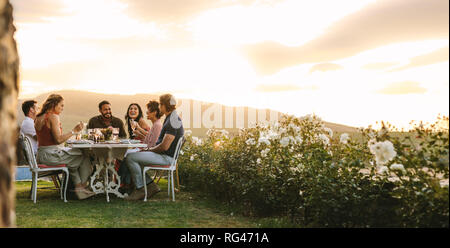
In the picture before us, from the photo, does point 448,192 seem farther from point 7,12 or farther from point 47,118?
point 47,118

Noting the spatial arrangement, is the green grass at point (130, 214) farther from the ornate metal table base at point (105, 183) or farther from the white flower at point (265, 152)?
the white flower at point (265, 152)

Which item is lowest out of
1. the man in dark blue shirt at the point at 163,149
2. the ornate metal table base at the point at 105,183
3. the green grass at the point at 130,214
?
the green grass at the point at 130,214

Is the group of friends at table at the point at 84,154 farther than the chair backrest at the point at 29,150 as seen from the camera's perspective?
Yes

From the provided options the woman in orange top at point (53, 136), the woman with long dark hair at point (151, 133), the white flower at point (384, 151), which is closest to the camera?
the white flower at point (384, 151)

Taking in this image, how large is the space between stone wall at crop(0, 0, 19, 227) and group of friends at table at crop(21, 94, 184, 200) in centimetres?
427

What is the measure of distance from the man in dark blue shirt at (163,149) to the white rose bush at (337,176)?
72 cm

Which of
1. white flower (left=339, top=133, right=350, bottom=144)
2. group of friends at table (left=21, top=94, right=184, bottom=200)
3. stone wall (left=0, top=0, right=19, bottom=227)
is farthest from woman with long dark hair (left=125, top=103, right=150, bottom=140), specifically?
stone wall (left=0, top=0, right=19, bottom=227)

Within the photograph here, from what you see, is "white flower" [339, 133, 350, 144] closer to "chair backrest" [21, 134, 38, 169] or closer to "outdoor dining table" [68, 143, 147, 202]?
"outdoor dining table" [68, 143, 147, 202]

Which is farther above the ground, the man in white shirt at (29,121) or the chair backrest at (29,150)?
the man in white shirt at (29,121)

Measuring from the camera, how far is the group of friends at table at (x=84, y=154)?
18.5 ft

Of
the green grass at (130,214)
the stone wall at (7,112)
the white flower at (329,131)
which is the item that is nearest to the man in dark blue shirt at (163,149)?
the green grass at (130,214)

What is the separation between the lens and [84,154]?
6.02m

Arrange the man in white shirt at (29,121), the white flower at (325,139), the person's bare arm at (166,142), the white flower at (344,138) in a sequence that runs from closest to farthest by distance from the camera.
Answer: the white flower at (344,138) → the white flower at (325,139) → the person's bare arm at (166,142) → the man in white shirt at (29,121)
